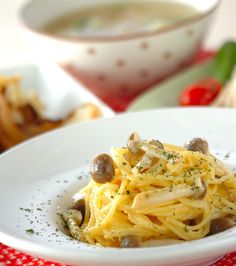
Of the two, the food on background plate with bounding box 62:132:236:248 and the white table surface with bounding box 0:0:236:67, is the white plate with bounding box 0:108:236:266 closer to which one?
the food on background plate with bounding box 62:132:236:248

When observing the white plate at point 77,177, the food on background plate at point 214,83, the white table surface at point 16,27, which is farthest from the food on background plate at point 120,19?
the white table surface at point 16,27

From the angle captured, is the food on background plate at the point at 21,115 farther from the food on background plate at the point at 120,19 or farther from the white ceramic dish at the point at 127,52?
the food on background plate at the point at 120,19

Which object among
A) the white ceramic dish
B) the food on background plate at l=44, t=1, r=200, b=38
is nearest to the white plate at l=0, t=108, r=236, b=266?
the white ceramic dish

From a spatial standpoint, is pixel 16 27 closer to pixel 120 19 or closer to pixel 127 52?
pixel 120 19

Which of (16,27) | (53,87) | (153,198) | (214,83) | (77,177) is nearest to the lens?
(153,198)

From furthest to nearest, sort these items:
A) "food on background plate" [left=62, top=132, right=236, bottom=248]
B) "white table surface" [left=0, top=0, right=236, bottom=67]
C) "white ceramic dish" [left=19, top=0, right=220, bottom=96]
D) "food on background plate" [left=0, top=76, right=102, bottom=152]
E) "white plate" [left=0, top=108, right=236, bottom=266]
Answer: "white table surface" [left=0, top=0, right=236, bottom=67] → "white ceramic dish" [left=19, top=0, right=220, bottom=96] → "food on background plate" [left=0, top=76, right=102, bottom=152] → "food on background plate" [left=62, top=132, right=236, bottom=248] → "white plate" [left=0, top=108, right=236, bottom=266]

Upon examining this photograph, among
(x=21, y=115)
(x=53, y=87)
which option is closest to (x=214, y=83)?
(x=53, y=87)

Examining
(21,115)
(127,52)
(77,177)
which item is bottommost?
(21,115)
